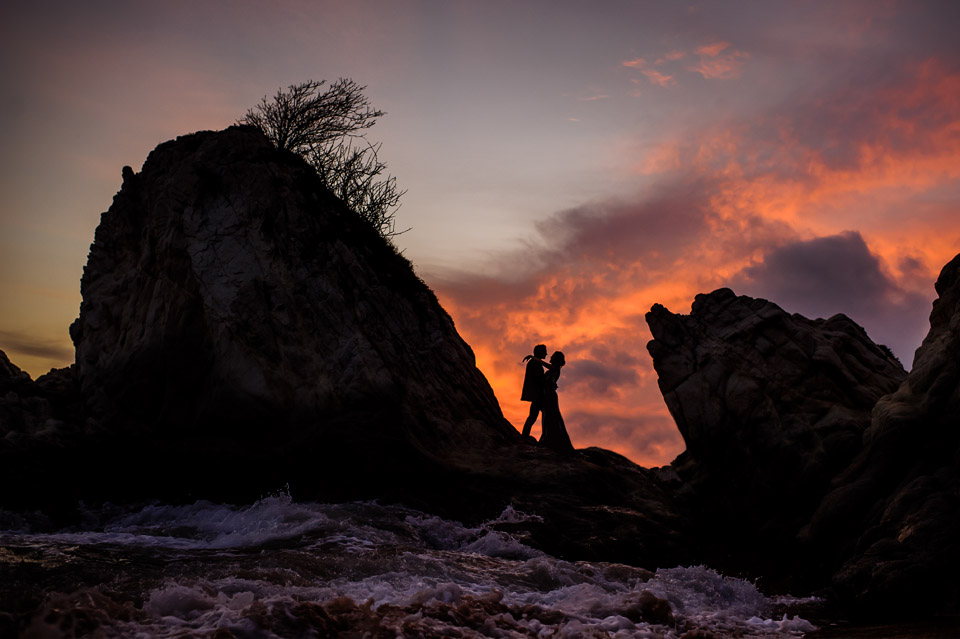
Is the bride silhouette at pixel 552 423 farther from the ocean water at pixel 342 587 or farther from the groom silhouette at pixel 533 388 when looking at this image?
the ocean water at pixel 342 587

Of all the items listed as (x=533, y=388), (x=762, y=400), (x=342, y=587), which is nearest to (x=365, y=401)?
(x=533, y=388)

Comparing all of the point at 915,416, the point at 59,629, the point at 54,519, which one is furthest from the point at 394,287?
the point at 59,629

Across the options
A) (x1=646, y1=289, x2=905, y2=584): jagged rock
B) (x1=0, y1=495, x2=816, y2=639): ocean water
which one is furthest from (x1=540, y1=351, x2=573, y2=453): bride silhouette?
(x1=0, y1=495, x2=816, y2=639): ocean water

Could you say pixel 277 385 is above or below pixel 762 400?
below

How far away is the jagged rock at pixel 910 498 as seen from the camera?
8820 mm

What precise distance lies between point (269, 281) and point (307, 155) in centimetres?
675

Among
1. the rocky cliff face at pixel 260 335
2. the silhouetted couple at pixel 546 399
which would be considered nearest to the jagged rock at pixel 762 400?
the silhouetted couple at pixel 546 399

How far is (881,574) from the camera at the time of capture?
9.09 meters

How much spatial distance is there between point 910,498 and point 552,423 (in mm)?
9056

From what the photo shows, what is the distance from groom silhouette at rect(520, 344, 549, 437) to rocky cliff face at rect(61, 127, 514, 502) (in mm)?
642

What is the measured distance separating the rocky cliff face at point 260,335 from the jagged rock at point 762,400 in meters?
4.61

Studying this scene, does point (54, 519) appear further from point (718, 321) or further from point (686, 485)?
point (718, 321)

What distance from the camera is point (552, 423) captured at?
18.2 meters

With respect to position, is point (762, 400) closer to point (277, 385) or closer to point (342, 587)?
point (277, 385)
